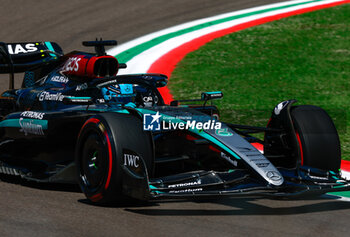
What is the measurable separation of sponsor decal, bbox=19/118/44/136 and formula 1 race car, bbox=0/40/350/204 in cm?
1

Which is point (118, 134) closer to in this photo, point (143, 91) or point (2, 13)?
point (143, 91)

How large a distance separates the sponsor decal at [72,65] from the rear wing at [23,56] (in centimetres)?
85

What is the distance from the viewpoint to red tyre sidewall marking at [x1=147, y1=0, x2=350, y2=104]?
1194cm

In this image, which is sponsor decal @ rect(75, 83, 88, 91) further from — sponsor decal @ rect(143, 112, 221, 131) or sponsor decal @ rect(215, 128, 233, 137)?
sponsor decal @ rect(215, 128, 233, 137)

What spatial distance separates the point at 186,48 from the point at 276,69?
1.97 meters

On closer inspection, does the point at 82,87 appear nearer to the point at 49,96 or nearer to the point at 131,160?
the point at 49,96

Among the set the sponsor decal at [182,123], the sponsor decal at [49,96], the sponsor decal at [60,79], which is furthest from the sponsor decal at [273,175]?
the sponsor decal at [60,79]

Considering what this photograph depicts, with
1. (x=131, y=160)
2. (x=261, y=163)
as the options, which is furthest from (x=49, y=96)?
(x=261, y=163)

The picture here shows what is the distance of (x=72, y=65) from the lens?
7441 millimetres

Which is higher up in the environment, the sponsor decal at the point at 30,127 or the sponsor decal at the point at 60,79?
the sponsor decal at the point at 60,79

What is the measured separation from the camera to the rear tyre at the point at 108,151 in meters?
5.36

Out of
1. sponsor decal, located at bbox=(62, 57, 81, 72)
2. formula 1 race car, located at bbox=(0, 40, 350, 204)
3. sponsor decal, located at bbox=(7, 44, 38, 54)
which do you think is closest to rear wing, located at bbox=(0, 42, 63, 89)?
sponsor decal, located at bbox=(7, 44, 38, 54)

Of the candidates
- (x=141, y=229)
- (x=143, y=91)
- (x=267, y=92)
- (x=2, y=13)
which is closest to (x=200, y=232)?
(x=141, y=229)

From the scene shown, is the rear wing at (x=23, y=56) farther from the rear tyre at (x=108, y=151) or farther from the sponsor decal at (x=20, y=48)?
the rear tyre at (x=108, y=151)
